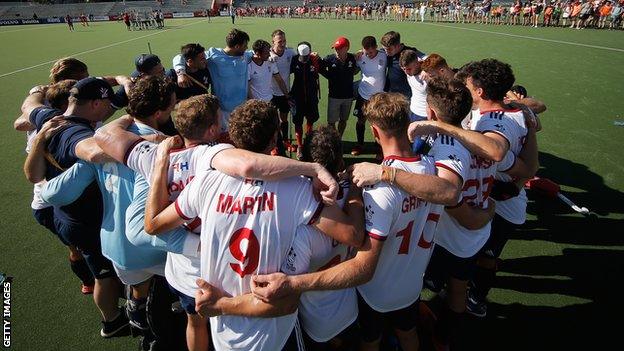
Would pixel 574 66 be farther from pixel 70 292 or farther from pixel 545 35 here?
pixel 70 292

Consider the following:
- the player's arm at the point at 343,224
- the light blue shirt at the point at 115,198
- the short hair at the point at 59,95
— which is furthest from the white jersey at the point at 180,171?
the short hair at the point at 59,95

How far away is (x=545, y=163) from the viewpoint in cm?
728

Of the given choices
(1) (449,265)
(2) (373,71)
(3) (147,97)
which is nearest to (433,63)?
(2) (373,71)

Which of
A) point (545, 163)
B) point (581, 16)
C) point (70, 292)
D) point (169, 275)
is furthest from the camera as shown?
point (581, 16)

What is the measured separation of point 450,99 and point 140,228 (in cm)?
263

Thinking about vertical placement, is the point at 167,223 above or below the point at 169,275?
above

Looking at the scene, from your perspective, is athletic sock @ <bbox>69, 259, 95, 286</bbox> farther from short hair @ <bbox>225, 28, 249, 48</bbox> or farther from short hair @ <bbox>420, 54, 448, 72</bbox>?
short hair @ <bbox>420, 54, 448, 72</bbox>

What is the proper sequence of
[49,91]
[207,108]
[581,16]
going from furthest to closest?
[581,16]
[49,91]
[207,108]

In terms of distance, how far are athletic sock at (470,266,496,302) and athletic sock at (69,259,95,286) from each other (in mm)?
4527

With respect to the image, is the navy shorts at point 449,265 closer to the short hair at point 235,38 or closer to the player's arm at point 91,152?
the player's arm at point 91,152

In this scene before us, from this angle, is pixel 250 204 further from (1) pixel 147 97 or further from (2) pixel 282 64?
(2) pixel 282 64

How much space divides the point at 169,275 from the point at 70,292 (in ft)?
7.92

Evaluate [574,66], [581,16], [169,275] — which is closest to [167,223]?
[169,275]

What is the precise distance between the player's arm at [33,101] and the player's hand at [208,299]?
325 centimetres
